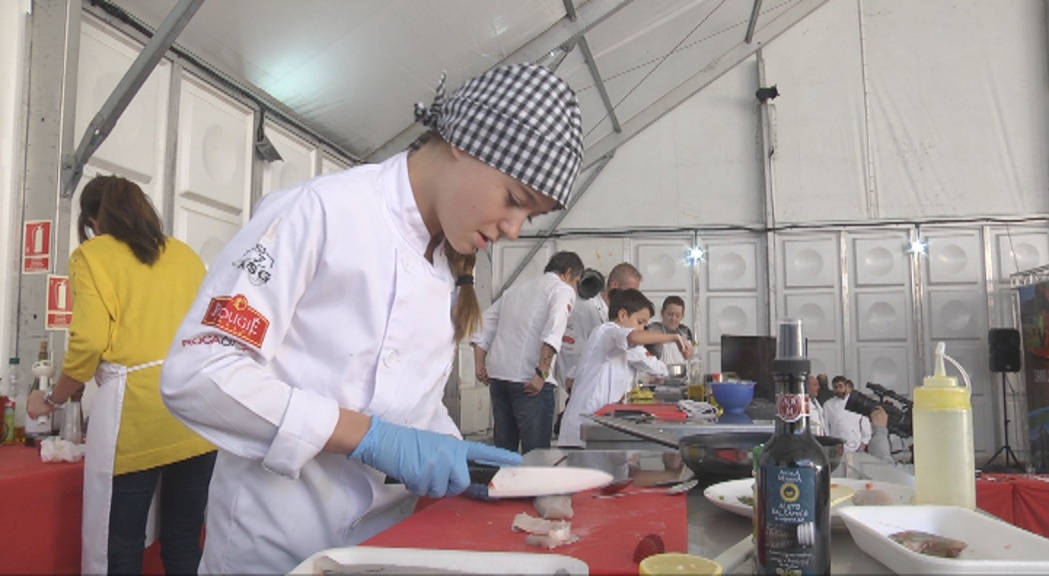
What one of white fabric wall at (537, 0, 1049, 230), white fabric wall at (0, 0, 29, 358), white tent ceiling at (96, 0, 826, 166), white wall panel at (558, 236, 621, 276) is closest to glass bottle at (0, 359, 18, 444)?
white fabric wall at (0, 0, 29, 358)

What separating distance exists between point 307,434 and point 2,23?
104 inches

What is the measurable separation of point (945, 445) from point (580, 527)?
543 mm

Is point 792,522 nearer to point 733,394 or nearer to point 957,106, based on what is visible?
point 733,394

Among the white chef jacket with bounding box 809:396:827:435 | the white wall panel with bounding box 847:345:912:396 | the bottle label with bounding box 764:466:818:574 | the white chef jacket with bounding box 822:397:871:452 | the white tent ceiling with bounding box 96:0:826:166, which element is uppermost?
the white tent ceiling with bounding box 96:0:826:166

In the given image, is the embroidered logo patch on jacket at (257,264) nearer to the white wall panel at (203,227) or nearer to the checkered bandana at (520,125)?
the checkered bandana at (520,125)

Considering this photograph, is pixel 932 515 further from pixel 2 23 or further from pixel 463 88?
pixel 2 23

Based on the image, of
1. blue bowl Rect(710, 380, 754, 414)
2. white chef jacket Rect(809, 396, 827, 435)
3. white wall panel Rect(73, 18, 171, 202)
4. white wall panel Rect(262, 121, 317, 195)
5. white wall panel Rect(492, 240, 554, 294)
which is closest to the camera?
white chef jacket Rect(809, 396, 827, 435)

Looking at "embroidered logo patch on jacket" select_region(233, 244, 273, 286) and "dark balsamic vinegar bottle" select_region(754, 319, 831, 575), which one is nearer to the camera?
"dark balsamic vinegar bottle" select_region(754, 319, 831, 575)

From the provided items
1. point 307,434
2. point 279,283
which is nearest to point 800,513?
point 307,434

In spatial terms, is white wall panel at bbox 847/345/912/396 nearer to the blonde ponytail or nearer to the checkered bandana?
the blonde ponytail

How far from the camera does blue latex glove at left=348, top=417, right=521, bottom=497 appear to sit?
955mm

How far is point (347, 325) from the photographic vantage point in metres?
1.04

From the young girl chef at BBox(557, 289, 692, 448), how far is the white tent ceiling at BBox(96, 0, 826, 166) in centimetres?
195

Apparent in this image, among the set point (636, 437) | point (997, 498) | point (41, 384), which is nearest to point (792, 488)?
point (636, 437)
